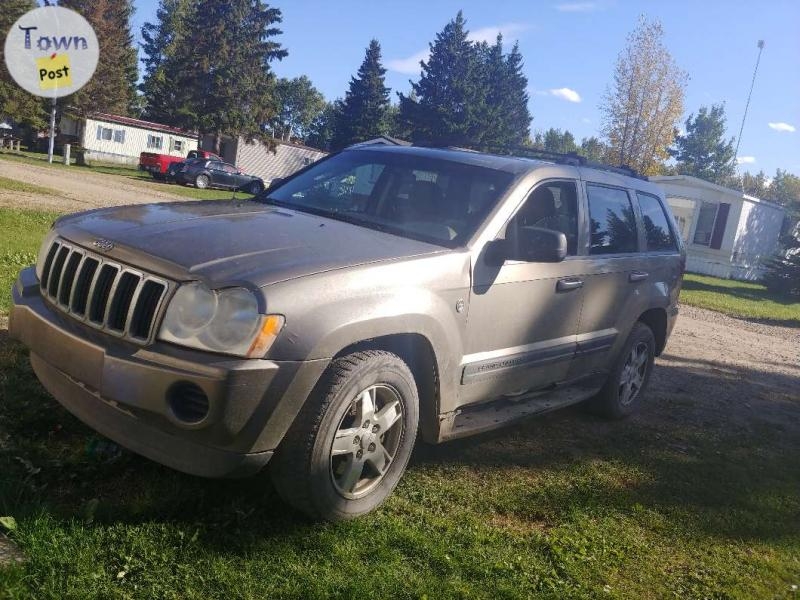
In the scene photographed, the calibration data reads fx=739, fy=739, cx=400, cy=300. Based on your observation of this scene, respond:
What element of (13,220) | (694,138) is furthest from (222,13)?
(694,138)

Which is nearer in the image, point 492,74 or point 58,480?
point 58,480

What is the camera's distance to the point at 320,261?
128 inches

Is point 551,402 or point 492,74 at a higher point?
point 492,74

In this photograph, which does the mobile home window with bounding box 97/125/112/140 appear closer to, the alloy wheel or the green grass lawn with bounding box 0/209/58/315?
the green grass lawn with bounding box 0/209/58/315

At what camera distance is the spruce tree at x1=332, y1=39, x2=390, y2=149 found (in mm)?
62062

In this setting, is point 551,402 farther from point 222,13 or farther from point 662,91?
point 222,13

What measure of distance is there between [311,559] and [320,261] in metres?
1.26

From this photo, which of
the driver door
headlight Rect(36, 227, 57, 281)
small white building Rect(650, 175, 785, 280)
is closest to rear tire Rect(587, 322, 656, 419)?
the driver door

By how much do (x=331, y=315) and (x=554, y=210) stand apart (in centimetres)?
219

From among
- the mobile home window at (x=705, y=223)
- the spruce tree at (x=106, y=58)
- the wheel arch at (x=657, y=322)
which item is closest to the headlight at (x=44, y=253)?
the wheel arch at (x=657, y=322)

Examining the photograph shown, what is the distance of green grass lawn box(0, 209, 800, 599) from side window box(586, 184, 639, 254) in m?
1.45

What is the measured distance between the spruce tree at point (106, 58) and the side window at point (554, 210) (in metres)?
51.0

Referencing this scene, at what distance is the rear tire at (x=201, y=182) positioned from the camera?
1356 inches

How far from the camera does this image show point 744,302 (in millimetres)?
19000
